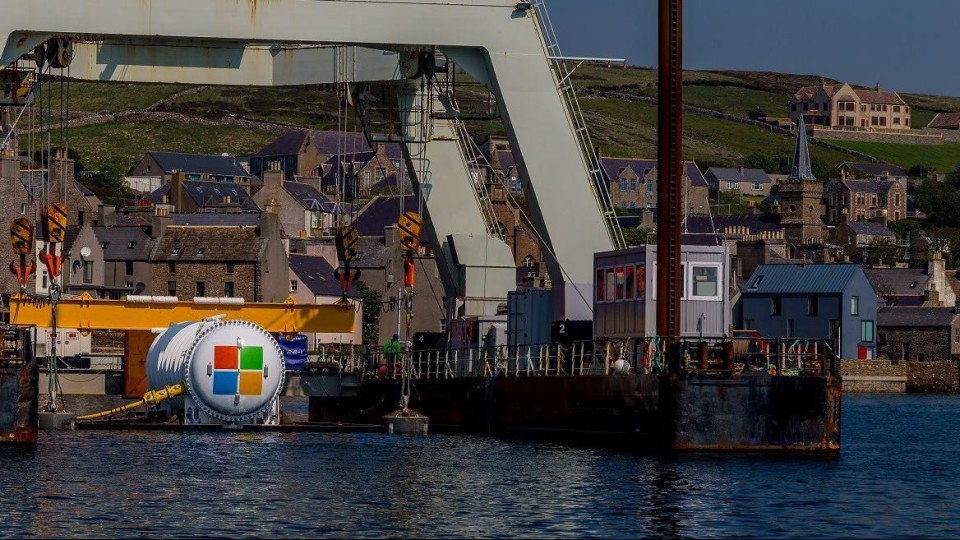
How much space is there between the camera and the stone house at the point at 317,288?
406 ft

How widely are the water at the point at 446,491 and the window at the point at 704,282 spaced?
488 cm

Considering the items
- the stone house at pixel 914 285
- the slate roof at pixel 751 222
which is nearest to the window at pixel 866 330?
the stone house at pixel 914 285

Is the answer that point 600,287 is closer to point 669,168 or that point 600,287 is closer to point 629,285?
point 629,285

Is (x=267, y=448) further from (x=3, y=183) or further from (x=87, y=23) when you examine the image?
(x=3, y=183)

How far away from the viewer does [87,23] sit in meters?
46.7

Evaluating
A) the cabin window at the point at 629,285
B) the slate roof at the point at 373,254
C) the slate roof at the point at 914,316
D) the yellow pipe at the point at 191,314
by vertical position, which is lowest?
the yellow pipe at the point at 191,314

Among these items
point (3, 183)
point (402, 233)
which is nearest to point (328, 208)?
point (3, 183)

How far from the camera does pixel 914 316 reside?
13512cm

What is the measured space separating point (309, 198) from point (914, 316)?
2391 inches

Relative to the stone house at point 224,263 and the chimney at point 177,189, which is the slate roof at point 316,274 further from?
the chimney at point 177,189

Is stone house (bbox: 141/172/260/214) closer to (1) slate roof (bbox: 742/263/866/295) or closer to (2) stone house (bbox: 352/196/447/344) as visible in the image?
(2) stone house (bbox: 352/196/447/344)

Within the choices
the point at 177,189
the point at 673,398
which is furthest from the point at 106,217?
the point at 673,398

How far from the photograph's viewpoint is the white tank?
163 ft

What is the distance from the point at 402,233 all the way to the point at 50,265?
8.86 metres
